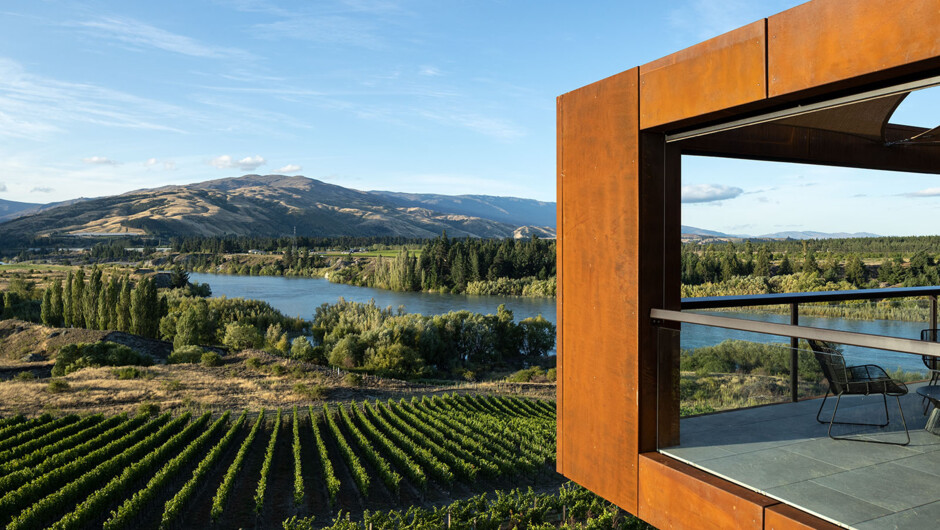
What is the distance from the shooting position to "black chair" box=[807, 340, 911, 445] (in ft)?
8.20

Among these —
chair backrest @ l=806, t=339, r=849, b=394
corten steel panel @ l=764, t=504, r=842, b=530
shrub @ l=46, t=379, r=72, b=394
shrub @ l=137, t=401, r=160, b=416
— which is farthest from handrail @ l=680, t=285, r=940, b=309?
shrub @ l=46, t=379, r=72, b=394

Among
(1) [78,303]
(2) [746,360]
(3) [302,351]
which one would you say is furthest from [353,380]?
(2) [746,360]

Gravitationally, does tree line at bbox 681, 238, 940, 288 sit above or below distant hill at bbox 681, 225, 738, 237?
below

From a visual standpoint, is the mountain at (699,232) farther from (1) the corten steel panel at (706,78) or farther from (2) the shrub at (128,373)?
(2) the shrub at (128,373)

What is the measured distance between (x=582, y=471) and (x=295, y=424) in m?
17.9

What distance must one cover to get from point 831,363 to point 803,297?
1.59m

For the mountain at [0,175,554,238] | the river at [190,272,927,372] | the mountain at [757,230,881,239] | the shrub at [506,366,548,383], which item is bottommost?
the shrub at [506,366,548,383]

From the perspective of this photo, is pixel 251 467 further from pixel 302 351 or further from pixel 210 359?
pixel 302 351

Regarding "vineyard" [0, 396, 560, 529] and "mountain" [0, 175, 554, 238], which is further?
"mountain" [0, 175, 554, 238]

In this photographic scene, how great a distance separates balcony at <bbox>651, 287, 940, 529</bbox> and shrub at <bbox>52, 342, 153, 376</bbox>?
1379 inches

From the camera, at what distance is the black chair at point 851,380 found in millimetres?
2500

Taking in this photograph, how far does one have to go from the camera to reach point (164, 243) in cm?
12431

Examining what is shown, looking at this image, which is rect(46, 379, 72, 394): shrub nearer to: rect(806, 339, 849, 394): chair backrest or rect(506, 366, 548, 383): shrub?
rect(506, 366, 548, 383): shrub

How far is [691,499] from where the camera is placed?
2971mm
